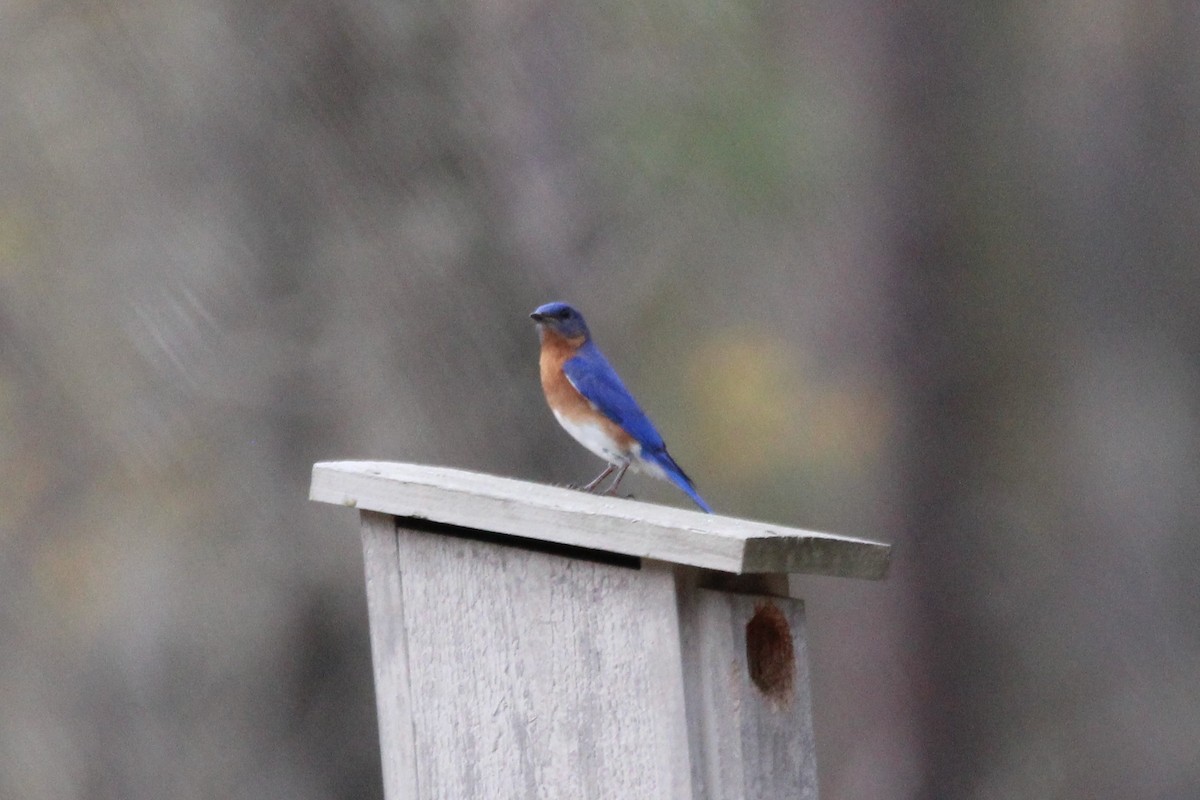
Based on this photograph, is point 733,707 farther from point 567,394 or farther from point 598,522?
point 567,394

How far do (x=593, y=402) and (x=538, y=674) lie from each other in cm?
167

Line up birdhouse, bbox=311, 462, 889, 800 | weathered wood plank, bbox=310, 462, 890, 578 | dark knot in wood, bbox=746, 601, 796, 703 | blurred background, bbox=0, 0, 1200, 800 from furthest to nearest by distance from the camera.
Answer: blurred background, bbox=0, 0, 1200, 800 → dark knot in wood, bbox=746, 601, 796, 703 → birdhouse, bbox=311, 462, 889, 800 → weathered wood plank, bbox=310, 462, 890, 578

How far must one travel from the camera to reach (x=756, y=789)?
281 cm

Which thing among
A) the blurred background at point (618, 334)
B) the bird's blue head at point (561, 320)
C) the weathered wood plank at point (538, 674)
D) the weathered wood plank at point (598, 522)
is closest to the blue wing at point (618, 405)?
the bird's blue head at point (561, 320)

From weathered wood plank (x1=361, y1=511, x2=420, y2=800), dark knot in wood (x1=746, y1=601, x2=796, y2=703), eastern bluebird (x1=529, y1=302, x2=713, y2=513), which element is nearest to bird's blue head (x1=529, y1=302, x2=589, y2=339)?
eastern bluebird (x1=529, y1=302, x2=713, y2=513)

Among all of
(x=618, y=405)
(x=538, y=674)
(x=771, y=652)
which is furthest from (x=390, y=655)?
(x=618, y=405)

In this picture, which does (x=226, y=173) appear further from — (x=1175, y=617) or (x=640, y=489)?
(x=1175, y=617)

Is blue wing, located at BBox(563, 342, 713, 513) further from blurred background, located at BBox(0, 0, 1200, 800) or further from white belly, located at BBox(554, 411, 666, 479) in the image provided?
blurred background, located at BBox(0, 0, 1200, 800)

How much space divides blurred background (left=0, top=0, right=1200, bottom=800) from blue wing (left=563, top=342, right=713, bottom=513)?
1.93m

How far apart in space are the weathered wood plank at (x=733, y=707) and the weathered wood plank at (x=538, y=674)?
1.9 inches

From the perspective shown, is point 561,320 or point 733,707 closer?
point 733,707

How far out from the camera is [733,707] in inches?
110

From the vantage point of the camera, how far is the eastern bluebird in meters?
4.47

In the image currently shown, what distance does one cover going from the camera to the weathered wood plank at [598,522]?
8.66ft
